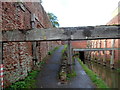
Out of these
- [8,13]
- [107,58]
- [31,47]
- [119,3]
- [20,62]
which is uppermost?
[119,3]

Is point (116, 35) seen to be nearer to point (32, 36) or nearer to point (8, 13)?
point (32, 36)

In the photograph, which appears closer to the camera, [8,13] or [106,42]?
[8,13]

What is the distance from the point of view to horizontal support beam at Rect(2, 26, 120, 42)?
2977 mm

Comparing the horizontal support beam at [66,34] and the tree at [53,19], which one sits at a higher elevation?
the tree at [53,19]

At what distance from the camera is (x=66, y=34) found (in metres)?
3.09

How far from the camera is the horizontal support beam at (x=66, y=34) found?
2.98 meters

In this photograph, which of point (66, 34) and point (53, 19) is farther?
point (53, 19)

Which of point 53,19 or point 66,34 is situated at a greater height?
point 53,19

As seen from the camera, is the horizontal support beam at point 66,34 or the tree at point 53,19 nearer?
the horizontal support beam at point 66,34

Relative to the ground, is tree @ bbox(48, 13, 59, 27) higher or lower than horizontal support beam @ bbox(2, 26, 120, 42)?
higher

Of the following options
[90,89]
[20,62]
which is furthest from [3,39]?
[90,89]

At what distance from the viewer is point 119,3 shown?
1461cm

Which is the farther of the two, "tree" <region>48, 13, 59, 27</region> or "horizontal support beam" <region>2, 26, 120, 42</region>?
"tree" <region>48, 13, 59, 27</region>

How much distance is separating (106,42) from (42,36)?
1639cm
